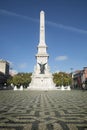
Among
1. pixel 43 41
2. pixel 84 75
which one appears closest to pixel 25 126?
pixel 43 41

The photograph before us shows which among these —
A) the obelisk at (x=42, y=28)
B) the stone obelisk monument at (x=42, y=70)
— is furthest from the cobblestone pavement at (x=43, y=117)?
the obelisk at (x=42, y=28)

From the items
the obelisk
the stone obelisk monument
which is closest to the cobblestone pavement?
the stone obelisk monument

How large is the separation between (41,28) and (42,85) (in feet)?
62.9

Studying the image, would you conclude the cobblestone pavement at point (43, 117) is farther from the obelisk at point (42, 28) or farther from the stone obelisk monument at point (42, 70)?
the obelisk at point (42, 28)

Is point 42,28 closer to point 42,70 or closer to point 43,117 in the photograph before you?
point 42,70

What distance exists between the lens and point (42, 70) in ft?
246

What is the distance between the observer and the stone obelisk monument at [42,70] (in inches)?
2864

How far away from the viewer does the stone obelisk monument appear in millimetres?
72750

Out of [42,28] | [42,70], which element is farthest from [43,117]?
[42,28]

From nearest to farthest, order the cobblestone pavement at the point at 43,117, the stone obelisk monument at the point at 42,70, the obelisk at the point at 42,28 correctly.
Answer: the cobblestone pavement at the point at 43,117 < the stone obelisk monument at the point at 42,70 < the obelisk at the point at 42,28

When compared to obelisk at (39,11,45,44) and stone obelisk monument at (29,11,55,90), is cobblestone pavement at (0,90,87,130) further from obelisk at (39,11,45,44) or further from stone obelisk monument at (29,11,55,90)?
obelisk at (39,11,45,44)

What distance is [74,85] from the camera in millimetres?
172375

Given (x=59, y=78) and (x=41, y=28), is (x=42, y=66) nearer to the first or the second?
(x=41, y=28)

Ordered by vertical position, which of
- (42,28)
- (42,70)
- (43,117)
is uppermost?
(42,28)
